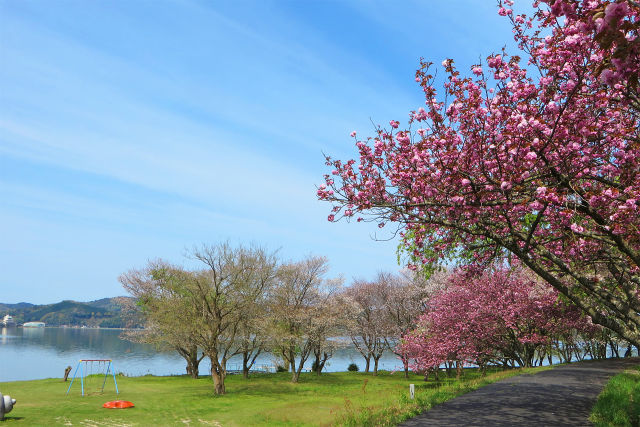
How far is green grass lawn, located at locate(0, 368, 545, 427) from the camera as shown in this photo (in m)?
16.2

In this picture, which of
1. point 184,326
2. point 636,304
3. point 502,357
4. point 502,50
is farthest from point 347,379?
point 502,50

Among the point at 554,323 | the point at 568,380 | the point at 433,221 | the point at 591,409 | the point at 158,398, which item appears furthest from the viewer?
the point at 554,323

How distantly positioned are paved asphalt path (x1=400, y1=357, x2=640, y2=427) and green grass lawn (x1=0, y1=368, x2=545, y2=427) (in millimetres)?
797

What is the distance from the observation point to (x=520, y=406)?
14.9m

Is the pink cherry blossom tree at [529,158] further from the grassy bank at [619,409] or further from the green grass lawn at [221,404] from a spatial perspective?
the green grass lawn at [221,404]

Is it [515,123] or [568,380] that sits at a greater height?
[515,123]

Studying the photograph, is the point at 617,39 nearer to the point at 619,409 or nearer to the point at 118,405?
the point at 619,409

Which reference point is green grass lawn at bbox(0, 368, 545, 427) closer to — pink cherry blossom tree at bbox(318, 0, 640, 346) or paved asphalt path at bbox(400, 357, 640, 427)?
paved asphalt path at bbox(400, 357, 640, 427)

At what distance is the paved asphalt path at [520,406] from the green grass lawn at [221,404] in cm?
80

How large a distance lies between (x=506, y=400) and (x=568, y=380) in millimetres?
9228

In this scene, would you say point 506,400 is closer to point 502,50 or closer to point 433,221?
point 433,221

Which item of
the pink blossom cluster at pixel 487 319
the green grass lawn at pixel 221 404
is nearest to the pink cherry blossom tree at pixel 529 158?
the green grass lawn at pixel 221 404

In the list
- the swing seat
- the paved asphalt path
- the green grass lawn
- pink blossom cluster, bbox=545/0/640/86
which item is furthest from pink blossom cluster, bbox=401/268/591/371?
pink blossom cluster, bbox=545/0/640/86

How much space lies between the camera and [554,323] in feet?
106
